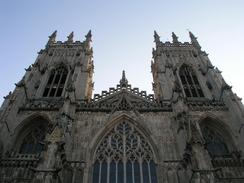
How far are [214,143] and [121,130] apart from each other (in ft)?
20.2

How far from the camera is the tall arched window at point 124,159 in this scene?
16.5 metres

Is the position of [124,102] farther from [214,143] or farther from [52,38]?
[52,38]

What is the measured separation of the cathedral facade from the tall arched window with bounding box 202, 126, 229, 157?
0.06 m

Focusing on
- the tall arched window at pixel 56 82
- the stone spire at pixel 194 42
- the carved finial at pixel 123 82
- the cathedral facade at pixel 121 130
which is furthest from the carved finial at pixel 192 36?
the tall arched window at pixel 56 82

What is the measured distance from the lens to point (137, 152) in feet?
58.4

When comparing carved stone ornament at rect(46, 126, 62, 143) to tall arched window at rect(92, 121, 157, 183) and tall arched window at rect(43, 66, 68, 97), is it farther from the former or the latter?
tall arched window at rect(43, 66, 68, 97)

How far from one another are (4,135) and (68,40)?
15854mm

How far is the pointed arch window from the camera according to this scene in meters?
19.0

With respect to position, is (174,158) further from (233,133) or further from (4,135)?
(4,135)

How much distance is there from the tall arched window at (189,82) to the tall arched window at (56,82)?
10.5 m

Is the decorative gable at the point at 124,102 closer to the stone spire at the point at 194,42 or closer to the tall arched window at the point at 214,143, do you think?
the tall arched window at the point at 214,143

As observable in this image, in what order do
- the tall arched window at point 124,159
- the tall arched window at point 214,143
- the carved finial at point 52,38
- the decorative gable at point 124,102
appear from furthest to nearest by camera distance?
the carved finial at point 52,38 < the decorative gable at point 124,102 < the tall arched window at point 214,143 < the tall arched window at point 124,159

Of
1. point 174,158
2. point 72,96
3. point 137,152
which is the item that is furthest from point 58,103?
point 174,158

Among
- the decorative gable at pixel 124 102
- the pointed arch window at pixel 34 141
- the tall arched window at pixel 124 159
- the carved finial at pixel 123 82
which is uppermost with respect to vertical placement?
the carved finial at pixel 123 82
